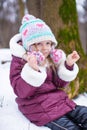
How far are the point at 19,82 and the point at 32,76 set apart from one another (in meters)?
0.17

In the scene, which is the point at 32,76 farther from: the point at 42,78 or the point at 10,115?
the point at 10,115

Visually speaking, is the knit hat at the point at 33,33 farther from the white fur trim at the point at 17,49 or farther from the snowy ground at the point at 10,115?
the snowy ground at the point at 10,115

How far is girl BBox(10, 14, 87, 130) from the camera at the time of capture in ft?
11.8

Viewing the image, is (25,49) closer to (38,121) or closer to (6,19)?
(38,121)

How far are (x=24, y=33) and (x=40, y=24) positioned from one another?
0.19 meters

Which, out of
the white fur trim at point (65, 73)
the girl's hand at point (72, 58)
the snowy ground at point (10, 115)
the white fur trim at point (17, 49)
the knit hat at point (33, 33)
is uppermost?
the knit hat at point (33, 33)

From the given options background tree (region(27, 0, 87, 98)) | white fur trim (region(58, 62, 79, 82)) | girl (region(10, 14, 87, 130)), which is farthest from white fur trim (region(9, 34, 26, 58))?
background tree (region(27, 0, 87, 98))

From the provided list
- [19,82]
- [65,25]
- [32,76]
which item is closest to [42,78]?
[32,76]

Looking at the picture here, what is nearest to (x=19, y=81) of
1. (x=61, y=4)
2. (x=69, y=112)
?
(x=69, y=112)

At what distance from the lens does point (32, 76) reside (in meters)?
3.55

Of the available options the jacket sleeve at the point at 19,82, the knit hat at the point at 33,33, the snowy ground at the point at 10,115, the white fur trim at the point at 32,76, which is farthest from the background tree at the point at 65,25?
the white fur trim at the point at 32,76

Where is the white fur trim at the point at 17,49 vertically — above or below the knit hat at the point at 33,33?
below

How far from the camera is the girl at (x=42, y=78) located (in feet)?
11.8

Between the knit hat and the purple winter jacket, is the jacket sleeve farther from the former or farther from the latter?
the knit hat
